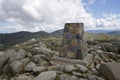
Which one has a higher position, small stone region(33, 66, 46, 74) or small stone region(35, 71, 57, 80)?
small stone region(33, 66, 46, 74)

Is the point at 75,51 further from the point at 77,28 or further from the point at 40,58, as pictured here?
the point at 40,58

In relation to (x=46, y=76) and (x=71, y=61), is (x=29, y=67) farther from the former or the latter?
(x=71, y=61)

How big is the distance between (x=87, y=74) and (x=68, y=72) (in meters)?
1.39

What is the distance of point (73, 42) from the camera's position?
15.2 metres

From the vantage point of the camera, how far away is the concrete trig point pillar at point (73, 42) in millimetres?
15016

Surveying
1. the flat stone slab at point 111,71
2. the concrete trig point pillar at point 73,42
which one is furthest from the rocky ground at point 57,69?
the concrete trig point pillar at point 73,42

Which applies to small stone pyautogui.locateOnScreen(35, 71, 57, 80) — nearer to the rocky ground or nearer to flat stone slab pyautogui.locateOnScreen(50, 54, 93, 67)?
the rocky ground

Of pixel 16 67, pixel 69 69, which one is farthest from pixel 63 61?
pixel 16 67

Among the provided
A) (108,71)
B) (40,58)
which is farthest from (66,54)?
(108,71)

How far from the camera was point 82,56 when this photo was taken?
15.0 m

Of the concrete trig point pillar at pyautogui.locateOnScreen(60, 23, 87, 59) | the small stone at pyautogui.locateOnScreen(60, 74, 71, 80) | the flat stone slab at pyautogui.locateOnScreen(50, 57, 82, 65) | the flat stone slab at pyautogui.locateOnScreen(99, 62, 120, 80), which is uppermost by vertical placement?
the concrete trig point pillar at pyautogui.locateOnScreen(60, 23, 87, 59)

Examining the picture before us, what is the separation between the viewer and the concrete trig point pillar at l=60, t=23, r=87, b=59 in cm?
1502

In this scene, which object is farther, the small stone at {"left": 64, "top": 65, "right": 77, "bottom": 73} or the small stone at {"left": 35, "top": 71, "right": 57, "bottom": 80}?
the small stone at {"left": 64, "top": 65, "right": 77, "bottom": 73}

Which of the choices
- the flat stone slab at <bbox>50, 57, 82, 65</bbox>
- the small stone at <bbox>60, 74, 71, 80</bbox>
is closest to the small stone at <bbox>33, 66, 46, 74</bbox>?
the small stone at <bbox>60, 74, 71, 80</bbox>
